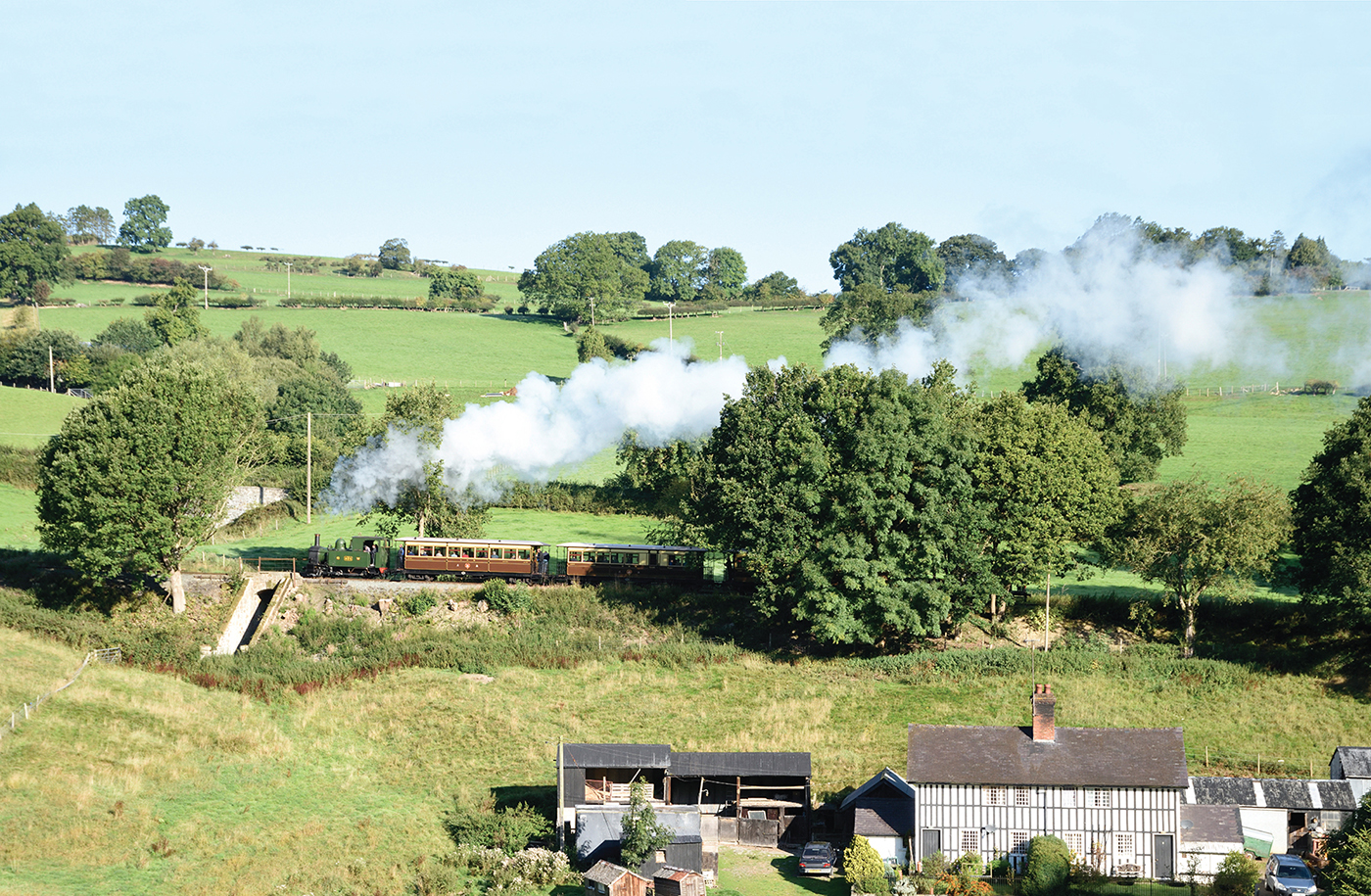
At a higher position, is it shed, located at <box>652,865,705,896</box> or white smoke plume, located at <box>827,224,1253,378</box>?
white smoke plume, located at <box>827,224,1253,378</box>

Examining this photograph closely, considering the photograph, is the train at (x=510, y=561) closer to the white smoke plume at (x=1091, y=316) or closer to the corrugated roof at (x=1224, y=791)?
the white smoke plume at (x=1091, y=316)

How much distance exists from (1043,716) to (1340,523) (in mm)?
20548

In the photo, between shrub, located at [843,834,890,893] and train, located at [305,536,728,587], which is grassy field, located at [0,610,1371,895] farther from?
train, located at [305,536,728,587]

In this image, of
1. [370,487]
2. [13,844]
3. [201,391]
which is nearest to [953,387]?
[370,487]

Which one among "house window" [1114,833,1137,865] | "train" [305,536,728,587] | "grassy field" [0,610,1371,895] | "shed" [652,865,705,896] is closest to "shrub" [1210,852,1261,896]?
"house window" [1114,833,1137,865]

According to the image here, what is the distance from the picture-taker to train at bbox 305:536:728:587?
63.5 metres

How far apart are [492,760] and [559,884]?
33.9ft

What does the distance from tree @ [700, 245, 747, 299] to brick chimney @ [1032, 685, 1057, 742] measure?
146658 mm

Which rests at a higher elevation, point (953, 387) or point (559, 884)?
point (953, 387)

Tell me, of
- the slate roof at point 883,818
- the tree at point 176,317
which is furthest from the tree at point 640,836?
the tree at point 176,317

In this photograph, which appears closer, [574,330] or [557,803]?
[557,803]

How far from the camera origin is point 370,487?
66.9 meters

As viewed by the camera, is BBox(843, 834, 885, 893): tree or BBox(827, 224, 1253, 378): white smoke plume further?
BBox(827, 224, 1253, 378): white smoke plume

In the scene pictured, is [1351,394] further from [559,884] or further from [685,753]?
[559,884]
